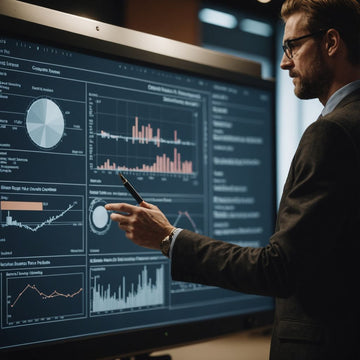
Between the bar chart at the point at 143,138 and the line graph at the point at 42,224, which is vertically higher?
the bar chart at the point at 143,138

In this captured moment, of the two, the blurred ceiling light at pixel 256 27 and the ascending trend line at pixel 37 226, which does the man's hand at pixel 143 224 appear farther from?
the blurred ceiling light at pixel 256 27

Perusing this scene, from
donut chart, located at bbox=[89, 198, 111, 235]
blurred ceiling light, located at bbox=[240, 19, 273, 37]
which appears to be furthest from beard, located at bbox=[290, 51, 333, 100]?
blurred ceiling light, located at bbox=[240, 19, 273, 37]

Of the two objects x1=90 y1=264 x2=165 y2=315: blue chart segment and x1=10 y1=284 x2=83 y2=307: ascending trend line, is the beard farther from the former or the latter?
x1=10 y1=284 x2=83 y2=307: ascending trend line

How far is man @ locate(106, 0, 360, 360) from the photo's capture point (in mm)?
1107

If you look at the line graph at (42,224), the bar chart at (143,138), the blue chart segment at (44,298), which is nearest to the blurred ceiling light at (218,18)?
the bar chart at (143,138)

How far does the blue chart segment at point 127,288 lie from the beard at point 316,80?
640 millimetres

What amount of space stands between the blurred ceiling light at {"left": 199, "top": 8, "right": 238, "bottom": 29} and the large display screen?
1.05m

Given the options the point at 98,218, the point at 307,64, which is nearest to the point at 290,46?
the point at 307,64

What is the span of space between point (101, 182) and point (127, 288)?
301 mm

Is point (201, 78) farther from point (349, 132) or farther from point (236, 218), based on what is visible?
point (349, 132)

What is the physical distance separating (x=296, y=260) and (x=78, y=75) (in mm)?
715

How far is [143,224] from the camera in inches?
47.7

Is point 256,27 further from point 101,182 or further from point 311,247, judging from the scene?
point 311,247

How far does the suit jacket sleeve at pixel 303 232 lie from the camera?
1.10 meters
